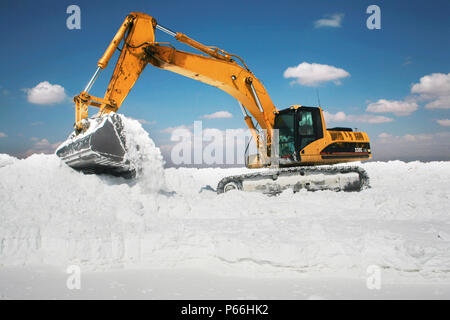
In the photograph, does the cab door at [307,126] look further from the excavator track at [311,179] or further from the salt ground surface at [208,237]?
the salt ground surface at [208,237]

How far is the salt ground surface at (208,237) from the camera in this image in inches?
117

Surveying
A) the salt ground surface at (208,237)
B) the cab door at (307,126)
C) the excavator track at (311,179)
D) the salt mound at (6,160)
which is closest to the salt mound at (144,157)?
the salt ground surface at (208,237)

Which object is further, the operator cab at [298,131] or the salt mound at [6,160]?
the operator cab at [298,131]

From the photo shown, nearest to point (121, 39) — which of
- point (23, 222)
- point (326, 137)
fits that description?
point (23, 222)

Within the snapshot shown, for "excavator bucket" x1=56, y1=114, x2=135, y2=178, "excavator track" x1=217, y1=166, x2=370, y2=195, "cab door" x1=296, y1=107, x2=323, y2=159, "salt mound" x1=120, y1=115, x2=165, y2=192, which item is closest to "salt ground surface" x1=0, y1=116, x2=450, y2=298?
"salt mound" x1=120, y1=115, x2=165, y2=192

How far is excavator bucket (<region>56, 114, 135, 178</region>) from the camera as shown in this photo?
615cm

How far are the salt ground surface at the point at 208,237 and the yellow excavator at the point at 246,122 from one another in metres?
0.58

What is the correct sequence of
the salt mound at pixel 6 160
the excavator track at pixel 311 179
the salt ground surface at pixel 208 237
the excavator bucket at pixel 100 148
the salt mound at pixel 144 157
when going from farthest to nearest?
the excavator track at pixel 311 179 < the salt mound at pixel 6 160 < the salt mound at pixel 144 157 < the excavator bucket at pixel 100 148 < the salt ground surface at pixel 208 237

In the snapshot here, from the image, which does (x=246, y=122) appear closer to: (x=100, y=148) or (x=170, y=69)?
(x=170, y=69)

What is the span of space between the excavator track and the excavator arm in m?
0.88

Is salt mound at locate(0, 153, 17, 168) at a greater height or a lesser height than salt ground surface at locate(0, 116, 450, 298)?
greater

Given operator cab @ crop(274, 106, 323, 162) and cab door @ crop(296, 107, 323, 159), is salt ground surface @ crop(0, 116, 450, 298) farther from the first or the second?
cab door @ crop(296, 107, 323, 159)

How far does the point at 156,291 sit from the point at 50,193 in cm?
393
